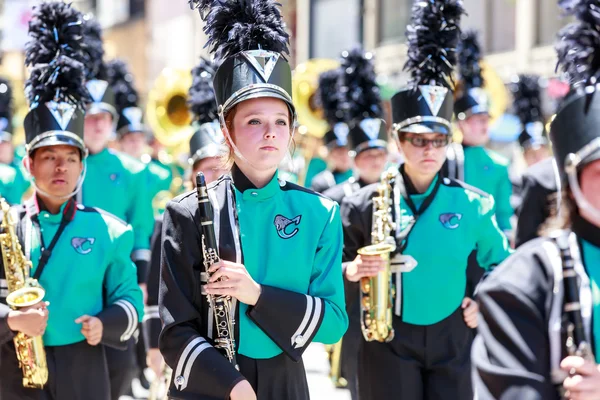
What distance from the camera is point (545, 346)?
2.99 metres

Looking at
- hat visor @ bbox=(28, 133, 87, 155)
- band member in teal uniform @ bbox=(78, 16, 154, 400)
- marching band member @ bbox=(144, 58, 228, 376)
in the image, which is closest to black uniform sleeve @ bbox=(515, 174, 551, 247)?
marching band member @ bbox=(144, 58, 228, 376)

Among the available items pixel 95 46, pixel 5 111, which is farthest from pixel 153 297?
pixel 5 111

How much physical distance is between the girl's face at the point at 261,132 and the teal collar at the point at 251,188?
0.17 ft

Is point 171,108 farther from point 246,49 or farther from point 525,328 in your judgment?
point 525,328

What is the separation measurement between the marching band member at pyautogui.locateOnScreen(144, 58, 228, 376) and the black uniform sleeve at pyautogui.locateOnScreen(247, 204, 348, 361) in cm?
217

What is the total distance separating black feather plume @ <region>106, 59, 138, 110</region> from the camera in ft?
39.5

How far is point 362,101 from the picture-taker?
8.95 meters

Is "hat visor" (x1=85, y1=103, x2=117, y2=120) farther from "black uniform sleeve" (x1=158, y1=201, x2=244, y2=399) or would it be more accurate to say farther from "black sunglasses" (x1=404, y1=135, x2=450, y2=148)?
"black uniform sleeve" (x1=158, y1=201, x2=244, y2=399)

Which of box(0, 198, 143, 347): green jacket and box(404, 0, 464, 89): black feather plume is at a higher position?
box(404, 0, 464, 89): black feather plume

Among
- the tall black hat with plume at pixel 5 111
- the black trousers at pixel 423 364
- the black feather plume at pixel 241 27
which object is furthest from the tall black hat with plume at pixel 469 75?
the black feather plume at pixel 241 27

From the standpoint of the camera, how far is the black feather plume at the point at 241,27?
13.5ft

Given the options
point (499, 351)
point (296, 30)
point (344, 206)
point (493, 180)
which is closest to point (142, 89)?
point (296, 30)

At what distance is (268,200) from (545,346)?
4.41 ft

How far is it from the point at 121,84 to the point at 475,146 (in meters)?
4.66
